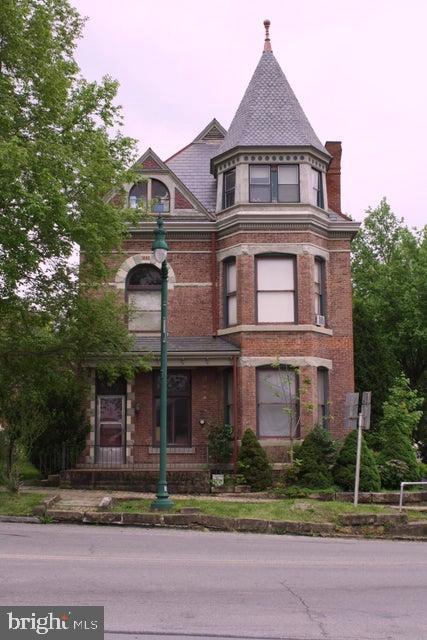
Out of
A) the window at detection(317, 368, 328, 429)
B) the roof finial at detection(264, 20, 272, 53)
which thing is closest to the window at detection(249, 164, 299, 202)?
the roof finial at detection(264, 20, 272, 53)

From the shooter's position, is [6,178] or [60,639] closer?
[60,639]

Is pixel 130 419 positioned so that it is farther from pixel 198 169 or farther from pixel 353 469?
pixel 198 169

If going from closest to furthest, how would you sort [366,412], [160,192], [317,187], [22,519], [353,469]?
1. [22,519]
2. [366,412]
3. [353,469]
4. [317,187]
5. [160,192]

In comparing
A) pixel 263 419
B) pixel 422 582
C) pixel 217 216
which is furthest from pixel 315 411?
pixel 422 582

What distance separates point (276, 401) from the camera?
23.0m

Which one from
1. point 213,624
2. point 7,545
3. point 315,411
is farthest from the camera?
point 315,411

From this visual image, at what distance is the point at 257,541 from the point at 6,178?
8.72m

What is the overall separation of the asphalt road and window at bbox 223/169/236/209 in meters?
13.5

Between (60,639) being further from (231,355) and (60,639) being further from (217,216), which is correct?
(217,216)

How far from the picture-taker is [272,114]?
2508 centimetres

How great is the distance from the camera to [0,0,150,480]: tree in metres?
16.8

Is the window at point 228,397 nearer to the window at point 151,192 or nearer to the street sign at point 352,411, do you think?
the street sign at point 352,411

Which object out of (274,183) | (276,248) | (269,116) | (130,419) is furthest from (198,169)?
(130,419)

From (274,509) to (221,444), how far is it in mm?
6932
